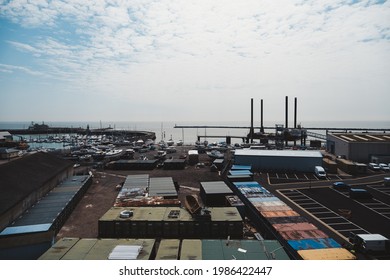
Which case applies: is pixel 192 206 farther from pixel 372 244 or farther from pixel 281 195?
pixel 281 195

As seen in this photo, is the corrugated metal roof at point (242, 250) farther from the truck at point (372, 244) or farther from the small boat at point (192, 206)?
the truck at point (372, 244)

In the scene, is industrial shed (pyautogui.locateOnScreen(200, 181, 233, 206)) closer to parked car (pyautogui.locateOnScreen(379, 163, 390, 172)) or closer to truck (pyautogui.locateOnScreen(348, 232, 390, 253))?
truck (pyautogui.locateOnScreen(348, 232, 390, 253))

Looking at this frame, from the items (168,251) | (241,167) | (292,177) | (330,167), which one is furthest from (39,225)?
(330,167)

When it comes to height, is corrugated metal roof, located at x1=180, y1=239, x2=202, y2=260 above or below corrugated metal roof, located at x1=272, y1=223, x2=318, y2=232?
above

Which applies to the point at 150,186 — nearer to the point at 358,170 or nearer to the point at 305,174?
the point at 305,174

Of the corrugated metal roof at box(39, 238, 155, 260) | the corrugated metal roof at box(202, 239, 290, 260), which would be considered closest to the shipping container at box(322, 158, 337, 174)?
the corrugated metal roof at box(202, 239, 290, 260)
